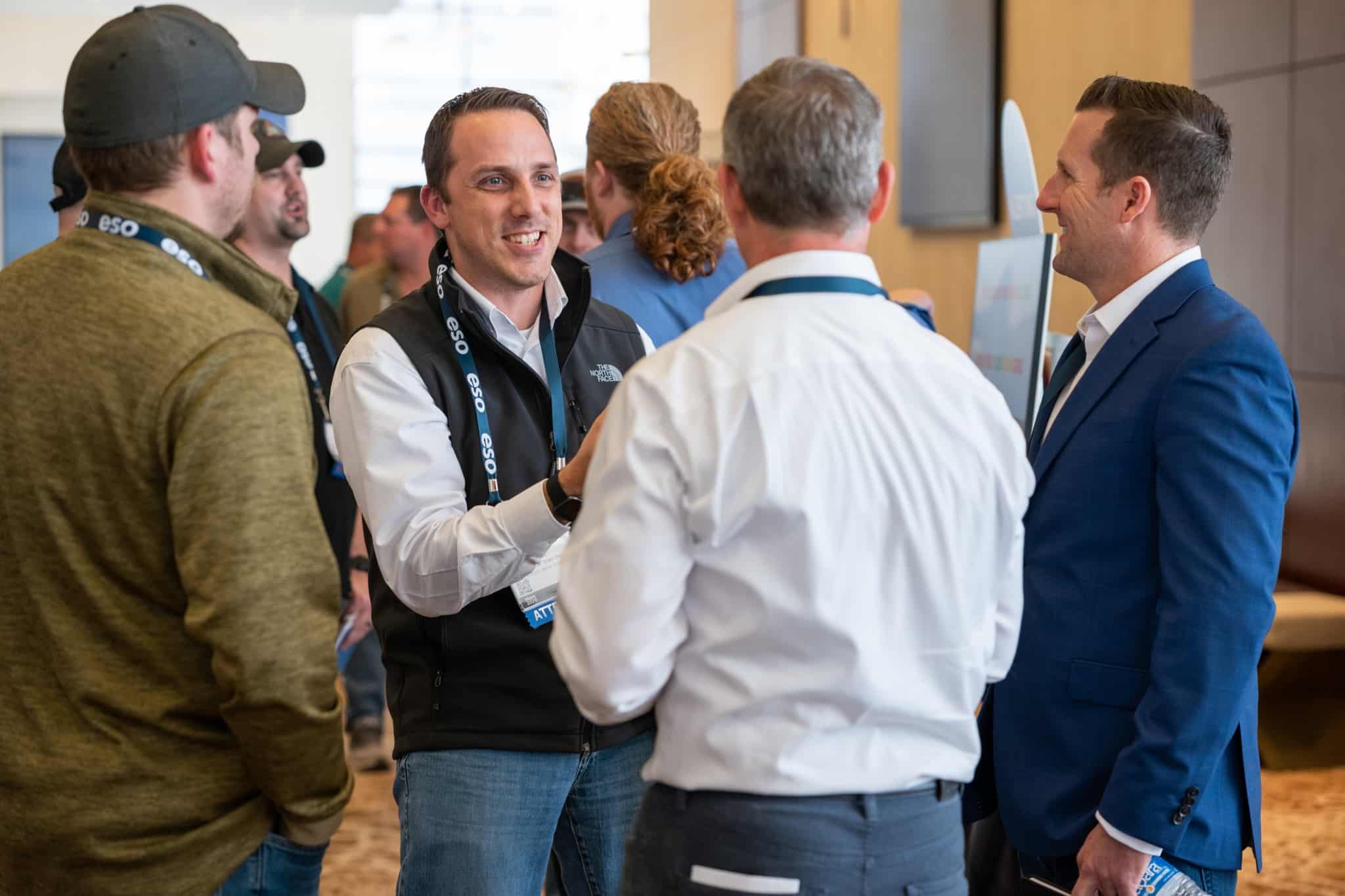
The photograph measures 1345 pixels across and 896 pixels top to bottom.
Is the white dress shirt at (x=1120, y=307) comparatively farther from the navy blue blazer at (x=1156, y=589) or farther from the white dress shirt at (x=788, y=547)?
the white dress shirt at (x=788, y=547)

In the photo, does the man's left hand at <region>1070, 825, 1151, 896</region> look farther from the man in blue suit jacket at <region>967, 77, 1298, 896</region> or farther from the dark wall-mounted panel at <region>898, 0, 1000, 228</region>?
the dark wall-mounted panel at <region>898, 0, 1000, 228</region>

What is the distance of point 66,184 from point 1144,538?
2.47 m

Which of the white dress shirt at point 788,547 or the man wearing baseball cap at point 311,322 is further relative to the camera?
the man wearing baseball cap at point 311,322

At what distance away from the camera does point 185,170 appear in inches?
58.6

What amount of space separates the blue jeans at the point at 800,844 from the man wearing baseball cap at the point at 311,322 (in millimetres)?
2105

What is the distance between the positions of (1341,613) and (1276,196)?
131 centimetres

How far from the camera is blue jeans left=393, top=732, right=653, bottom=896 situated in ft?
5.79

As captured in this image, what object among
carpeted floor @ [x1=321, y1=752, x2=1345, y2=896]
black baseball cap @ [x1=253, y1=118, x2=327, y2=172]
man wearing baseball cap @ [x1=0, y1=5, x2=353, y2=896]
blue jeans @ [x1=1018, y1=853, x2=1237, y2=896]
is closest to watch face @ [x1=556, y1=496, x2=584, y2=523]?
man wearing baseball cap @ [x1=0, y1=5, x2=353, y2=896]

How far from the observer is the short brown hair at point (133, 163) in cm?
145

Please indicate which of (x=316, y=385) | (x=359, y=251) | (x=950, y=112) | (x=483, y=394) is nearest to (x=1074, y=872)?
(x=483, y=394)

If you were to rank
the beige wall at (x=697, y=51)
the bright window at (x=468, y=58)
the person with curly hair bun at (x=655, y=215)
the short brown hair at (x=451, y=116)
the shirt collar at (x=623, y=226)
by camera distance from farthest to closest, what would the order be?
the bright window at (x=468, y=58) → the beige wall at (x=697, y=51) → the shirt collar at (x=623, y=226) → the person with curly hair bun at (x=655, y=215) → the short brown hair at (x=451, y=116)

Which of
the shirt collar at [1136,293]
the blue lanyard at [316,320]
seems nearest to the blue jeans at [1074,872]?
the shirt collar at [1136,293]

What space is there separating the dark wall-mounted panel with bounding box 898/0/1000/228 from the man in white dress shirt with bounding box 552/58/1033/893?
4.63 m

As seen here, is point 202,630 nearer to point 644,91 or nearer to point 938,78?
point 644,91
